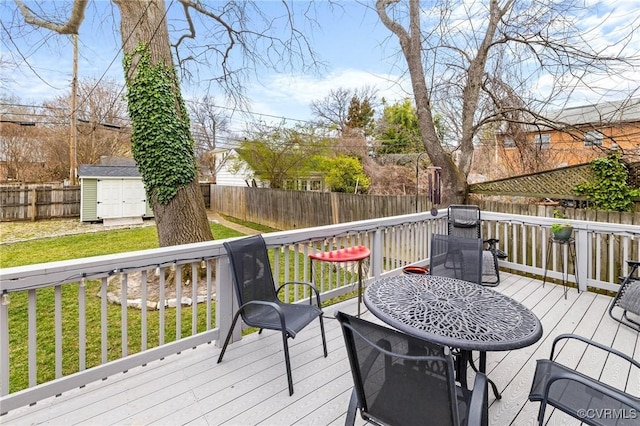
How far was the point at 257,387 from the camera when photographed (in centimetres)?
227

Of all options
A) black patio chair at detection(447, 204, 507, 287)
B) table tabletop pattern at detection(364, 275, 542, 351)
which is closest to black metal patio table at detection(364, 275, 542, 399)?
table tabletop pattern at detection(364, 275, 542, 351)

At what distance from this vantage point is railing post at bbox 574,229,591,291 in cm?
424

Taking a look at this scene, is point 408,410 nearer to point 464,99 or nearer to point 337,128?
point 464,99

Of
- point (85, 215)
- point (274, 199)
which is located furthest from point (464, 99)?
point (85, 215)

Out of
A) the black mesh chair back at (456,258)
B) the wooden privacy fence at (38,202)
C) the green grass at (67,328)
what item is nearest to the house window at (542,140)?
the black mesh chair back at (456,258)

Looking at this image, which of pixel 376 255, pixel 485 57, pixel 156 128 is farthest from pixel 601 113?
pixel 156 128

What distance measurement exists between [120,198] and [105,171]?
125cm

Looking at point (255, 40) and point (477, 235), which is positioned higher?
point (255, 40)

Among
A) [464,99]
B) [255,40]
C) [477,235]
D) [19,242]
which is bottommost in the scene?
[19,242]

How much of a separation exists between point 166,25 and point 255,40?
4.76ft

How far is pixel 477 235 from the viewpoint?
4.90 m

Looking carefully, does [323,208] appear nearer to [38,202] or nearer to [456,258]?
[456,258]

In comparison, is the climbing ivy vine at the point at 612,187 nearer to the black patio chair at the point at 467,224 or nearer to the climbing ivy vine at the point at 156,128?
the black patio chair at the point at 467,224

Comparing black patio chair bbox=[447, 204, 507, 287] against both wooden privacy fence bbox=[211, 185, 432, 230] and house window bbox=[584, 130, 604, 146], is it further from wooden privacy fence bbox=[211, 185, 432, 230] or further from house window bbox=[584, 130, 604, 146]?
house window bbox=[584, 130, 604, 146]
